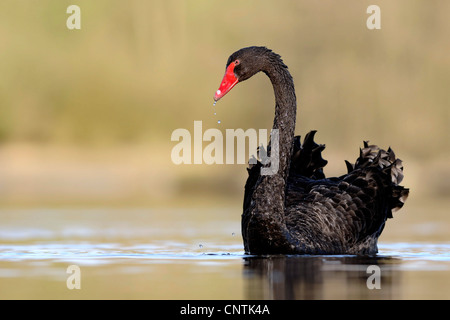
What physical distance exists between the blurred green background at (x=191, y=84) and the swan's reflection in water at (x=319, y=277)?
6114 centimetres

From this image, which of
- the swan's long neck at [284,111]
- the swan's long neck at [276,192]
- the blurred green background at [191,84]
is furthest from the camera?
the blurred green background at [191,84]

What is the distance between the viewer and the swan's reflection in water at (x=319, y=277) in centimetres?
691

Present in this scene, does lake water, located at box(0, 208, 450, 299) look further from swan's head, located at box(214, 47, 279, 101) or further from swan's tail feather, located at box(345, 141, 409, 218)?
swan's head, located at box(214, 47, 279, 101)

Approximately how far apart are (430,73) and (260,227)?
80.7 metres

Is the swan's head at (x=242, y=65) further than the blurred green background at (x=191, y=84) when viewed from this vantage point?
No

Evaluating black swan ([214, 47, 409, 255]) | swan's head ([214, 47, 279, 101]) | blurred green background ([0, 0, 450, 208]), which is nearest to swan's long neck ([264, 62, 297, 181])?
black swan ([214, 47, 409, 255])

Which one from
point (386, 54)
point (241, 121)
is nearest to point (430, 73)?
point (386, 54)

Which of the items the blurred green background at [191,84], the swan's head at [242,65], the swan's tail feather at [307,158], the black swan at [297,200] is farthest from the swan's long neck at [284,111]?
the blurred green background at [191,84]

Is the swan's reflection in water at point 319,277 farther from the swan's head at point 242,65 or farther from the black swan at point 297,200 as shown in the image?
the swan's head at point 242,65

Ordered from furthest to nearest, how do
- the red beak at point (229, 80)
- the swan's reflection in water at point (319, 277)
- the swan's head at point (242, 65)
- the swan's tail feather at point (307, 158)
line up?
the swan's tail feather at point (307, 158)
the swan's head at point (242, 65)
the red beak at point (229, 80)
the swan's reflection in water at point (319, 277)

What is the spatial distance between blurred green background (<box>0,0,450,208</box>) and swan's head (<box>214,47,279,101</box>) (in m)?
60.2

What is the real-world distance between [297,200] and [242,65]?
1.65m

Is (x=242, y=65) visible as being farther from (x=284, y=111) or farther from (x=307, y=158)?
(x=307, y=158)

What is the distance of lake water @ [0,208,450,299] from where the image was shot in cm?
698
